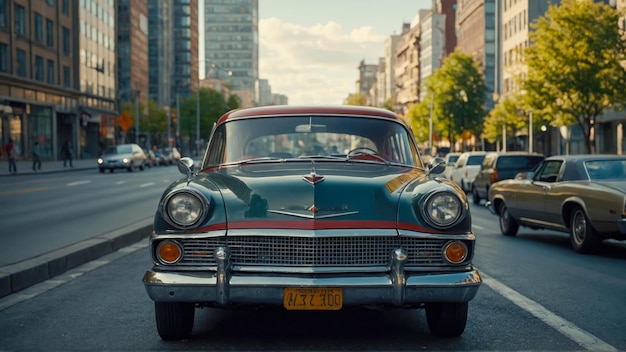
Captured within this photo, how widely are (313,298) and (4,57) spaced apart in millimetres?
54134

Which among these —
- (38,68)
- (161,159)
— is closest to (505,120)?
(161,159)

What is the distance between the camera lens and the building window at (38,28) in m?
62.0

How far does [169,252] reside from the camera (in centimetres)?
573

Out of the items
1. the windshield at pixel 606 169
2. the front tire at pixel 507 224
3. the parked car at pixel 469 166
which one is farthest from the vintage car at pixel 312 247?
the parked car at pixel 469 166

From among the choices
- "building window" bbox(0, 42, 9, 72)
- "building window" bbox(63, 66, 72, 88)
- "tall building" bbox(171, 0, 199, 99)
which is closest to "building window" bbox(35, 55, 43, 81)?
"building window" bbox(0, 42, 9, 72)

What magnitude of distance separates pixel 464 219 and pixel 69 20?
2746 inches

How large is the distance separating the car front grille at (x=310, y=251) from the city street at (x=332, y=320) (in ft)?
2.05

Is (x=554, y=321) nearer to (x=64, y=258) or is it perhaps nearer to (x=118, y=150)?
(x=64, y=258)

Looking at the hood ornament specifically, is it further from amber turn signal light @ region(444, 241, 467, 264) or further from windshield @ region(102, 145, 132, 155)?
windshield @ region(102, 145, 132, 155)

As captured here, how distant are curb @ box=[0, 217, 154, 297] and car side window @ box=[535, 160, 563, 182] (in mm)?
6441

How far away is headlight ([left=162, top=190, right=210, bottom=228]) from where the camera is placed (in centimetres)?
574

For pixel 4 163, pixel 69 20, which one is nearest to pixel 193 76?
pixel 69 20

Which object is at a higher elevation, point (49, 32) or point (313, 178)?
point (49, 32)

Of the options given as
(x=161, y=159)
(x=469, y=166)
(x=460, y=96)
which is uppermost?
(x=460, y=96)
